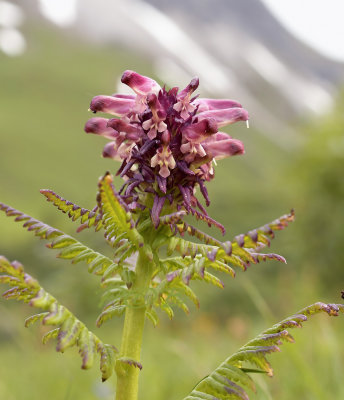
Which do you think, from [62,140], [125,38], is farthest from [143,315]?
[125,38]

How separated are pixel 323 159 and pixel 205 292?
3884 mm

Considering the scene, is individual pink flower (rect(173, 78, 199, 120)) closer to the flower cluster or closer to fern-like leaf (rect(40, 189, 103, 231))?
the flower cluster

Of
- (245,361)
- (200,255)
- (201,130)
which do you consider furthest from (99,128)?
(245,361)

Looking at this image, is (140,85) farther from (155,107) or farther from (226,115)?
(226,115)

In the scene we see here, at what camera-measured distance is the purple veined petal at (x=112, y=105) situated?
4.40ft

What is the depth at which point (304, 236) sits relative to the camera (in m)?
9.76

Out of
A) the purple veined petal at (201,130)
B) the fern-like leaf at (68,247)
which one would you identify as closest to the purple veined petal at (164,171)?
the purple veined petal at (201,130)

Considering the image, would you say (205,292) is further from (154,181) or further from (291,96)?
(291,96)

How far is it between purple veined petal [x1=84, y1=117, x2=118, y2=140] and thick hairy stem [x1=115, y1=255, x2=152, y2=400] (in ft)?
1.19

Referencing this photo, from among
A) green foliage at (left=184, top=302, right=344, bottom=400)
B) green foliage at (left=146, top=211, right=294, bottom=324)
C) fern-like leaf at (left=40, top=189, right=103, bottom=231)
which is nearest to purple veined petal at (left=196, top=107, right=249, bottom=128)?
green foliage at (left=146, top=211, right=294, bottom=324)

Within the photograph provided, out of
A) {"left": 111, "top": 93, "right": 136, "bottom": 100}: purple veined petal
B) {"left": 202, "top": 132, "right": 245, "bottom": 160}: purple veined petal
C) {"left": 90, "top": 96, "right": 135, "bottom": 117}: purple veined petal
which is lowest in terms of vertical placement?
{"left": 202, "top": 132, "right": 245, "bottom": 160}: purple veined petal

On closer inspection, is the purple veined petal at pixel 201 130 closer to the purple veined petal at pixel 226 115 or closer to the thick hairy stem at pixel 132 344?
the purple veined petal at pixel 226 115

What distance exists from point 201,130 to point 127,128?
0.20m

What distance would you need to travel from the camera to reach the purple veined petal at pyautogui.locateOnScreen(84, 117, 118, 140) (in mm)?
1372
